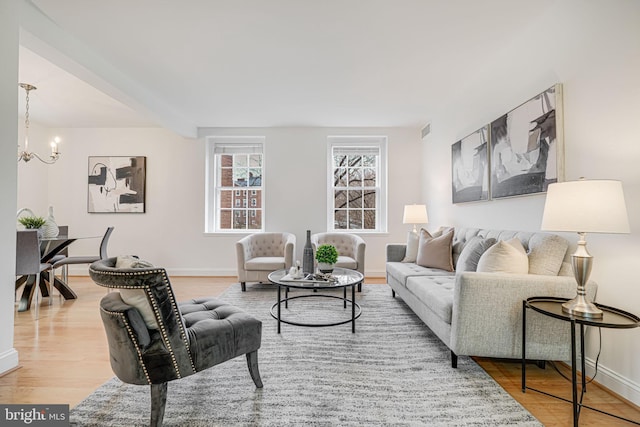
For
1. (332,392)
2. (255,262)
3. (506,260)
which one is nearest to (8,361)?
(332,392)

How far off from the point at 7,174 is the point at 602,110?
3.86m

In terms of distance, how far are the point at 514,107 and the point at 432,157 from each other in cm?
205

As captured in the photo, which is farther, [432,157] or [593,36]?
[432,157]

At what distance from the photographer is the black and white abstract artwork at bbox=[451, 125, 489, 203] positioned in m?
3.10

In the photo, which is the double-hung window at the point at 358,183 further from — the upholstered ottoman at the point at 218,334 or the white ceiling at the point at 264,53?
the upholstered ottoman at the point at 218,334

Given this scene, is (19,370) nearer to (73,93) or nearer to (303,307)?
(303,307)

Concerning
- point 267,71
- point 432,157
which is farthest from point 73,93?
point 432,157

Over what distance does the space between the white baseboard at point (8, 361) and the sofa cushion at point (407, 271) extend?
3.13 metres

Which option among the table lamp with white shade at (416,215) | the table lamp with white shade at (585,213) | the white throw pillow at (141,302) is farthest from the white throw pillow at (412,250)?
the white throw pillow at (141,302)

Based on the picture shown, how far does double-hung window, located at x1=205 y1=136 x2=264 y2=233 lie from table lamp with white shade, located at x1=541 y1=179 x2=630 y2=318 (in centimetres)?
442

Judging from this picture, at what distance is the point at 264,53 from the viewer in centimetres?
284

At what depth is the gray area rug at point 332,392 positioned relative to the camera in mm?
1533

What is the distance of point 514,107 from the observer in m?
2.64

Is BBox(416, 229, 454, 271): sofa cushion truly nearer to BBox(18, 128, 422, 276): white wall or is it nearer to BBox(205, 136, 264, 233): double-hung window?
BBox(18, 128, 422, 276): white wall
